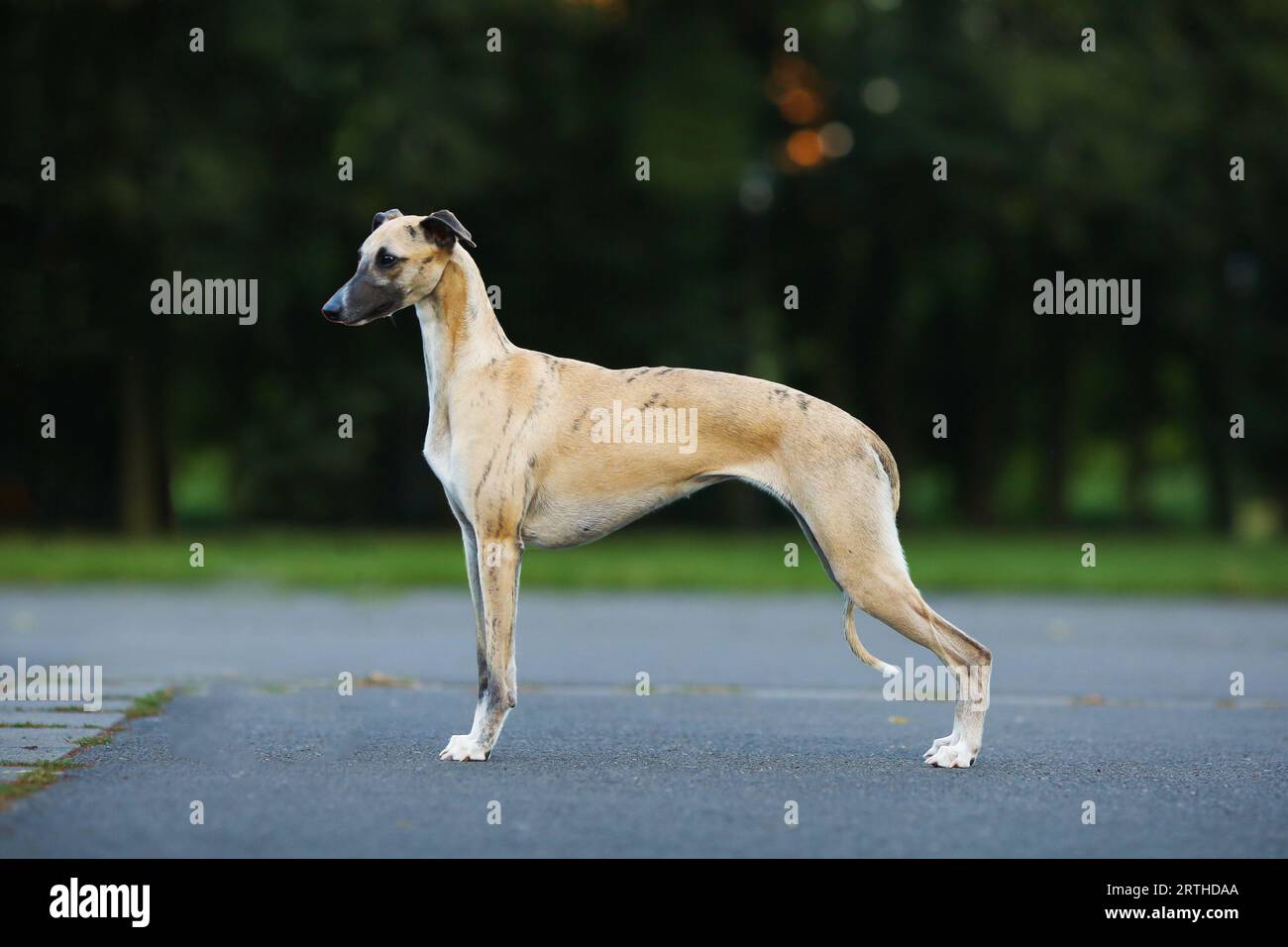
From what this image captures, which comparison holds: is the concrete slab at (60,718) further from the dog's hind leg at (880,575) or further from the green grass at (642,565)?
the green grass at (642,565)

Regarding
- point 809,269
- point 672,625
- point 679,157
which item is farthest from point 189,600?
point 809,269

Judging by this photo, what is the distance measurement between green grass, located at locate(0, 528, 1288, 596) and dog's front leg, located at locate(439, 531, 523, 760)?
11.6 metres

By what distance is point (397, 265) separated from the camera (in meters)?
7.44

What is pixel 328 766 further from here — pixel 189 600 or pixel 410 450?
pixel 410 450

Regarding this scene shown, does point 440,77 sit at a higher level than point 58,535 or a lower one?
higher

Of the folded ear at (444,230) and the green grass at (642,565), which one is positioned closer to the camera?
the folded ear at (444,230)

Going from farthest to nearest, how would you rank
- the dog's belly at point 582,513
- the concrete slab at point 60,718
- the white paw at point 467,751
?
the concrete slab at point 60,718, the dog's belly at point 582,513, the white paw at point 467,751

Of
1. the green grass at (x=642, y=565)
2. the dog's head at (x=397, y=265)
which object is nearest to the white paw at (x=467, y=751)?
the dog's head at (x=397, y=265)

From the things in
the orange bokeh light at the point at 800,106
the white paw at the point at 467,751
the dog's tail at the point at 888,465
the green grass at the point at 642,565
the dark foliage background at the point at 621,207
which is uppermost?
the orange bokeh light at the point at 800,106

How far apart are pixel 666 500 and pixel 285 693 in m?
3.32

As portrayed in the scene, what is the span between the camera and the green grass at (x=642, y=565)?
63.9ft

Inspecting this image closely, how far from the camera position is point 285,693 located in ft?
32.1

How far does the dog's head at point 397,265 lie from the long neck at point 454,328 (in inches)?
2.6

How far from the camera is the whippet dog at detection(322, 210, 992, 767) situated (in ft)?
23.8
